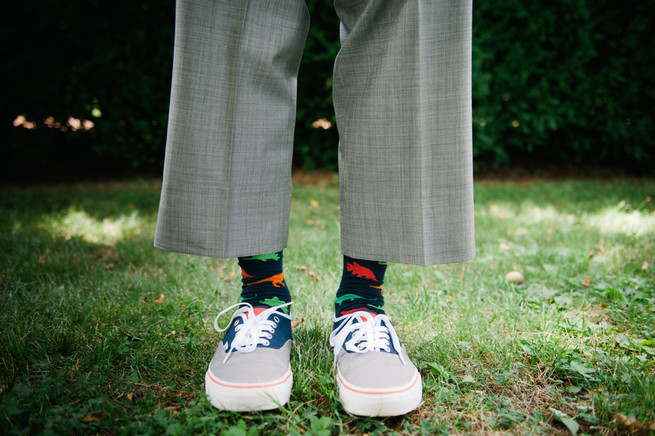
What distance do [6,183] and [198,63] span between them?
3697 mm

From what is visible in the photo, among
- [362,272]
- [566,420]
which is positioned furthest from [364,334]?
[566,420]

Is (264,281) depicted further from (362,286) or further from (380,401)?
(380,401)

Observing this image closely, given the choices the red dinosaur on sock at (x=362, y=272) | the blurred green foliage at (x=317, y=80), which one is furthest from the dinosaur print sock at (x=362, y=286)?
the blurred green foliage at (x=317, y=80)

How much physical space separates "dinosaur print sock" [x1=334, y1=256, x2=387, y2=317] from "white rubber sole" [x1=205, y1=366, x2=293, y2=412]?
11.3 inches

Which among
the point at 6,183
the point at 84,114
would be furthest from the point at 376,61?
the point at 6,183

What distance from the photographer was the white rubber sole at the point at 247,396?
784 millimetres

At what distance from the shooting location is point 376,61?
0.89 meters

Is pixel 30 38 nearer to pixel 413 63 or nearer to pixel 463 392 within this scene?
pixel 413 63

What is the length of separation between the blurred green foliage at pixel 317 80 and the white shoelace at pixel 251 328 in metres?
3.04

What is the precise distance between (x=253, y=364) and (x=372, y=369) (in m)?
0.25

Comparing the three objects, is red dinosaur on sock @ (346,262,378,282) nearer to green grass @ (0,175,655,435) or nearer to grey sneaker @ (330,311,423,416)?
grey sneaker @ (330,311,423,416)

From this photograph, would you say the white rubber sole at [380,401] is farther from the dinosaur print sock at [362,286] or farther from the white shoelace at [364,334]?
the dinosaur print sock at [362,286]

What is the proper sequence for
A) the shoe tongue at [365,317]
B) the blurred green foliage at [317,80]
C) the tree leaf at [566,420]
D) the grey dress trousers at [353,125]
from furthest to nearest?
the blurred green foliage at [317,80], the shoe tongue at [365,317], the grey dress trousers at [353,125], the tree leaf at [566,420]

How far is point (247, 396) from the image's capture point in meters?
0.78
